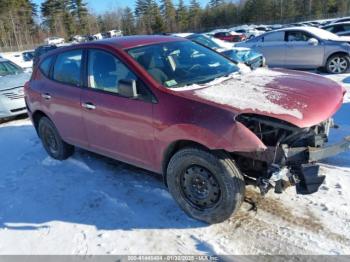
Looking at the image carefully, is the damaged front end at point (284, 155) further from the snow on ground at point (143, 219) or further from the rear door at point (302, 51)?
the rear door at point (302, 51)

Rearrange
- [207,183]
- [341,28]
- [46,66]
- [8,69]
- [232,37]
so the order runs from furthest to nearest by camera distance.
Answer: [232,37]
[341,28]
[8,69]
[46,66]
[207,183]

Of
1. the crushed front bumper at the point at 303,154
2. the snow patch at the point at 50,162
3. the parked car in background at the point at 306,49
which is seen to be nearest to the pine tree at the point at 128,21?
the parked car in background at the point at 306,49

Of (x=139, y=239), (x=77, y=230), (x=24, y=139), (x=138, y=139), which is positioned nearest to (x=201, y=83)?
(x=138, y=139)

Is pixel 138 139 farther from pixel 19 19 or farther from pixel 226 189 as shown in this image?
pixel 19 19

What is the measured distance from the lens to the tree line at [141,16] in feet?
202

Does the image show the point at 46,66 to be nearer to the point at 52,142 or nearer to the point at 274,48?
the point at 52,142

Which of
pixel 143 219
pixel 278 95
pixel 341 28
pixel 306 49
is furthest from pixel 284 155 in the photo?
pixel 341 28

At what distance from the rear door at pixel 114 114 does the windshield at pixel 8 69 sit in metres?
7.08

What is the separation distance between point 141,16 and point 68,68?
85409 millimetres

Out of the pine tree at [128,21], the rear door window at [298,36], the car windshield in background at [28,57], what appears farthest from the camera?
the pine tree at [128,21]

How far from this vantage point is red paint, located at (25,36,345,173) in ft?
10.4

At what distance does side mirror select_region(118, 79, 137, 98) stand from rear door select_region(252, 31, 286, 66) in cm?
962

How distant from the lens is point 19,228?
3.94m

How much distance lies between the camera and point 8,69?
1077cm
